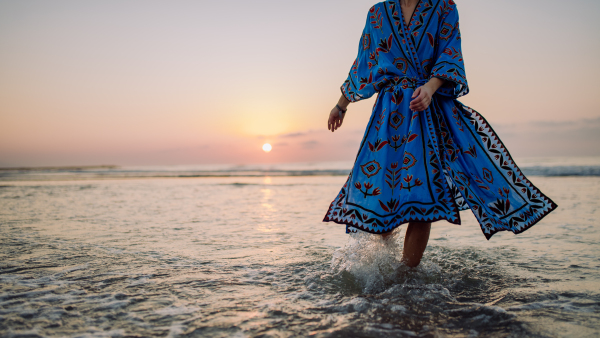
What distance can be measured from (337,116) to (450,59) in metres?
0.79

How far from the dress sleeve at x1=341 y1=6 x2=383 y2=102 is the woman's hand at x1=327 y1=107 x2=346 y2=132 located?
0.16 metres

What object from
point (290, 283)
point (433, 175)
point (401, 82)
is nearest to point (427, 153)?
point (433, 175)

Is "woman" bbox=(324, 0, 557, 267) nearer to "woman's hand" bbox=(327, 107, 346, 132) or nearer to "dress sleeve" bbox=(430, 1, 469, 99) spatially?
"dress sleeve" bbox=(430, 1, 469, 99)

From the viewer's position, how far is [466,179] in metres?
2.05

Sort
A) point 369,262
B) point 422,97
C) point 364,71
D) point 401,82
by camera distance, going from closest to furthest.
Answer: point 422,97, point 401,82, point 364,71, point 369,262

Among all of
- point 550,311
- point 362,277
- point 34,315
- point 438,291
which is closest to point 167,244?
point 34,315

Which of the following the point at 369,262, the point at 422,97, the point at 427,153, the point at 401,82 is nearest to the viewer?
the point at 422,97

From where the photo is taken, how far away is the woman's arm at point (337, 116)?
8.05 feet

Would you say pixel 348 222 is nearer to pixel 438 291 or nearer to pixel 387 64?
pixel 438 291

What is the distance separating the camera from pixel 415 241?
6.98 ft

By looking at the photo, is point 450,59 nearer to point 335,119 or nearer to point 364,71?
point 364,71

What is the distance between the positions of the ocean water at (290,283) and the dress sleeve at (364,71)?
968mm

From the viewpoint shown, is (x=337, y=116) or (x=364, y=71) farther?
(x=337, y=116)

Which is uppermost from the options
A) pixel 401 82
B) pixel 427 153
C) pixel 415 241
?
pixel 401 82
